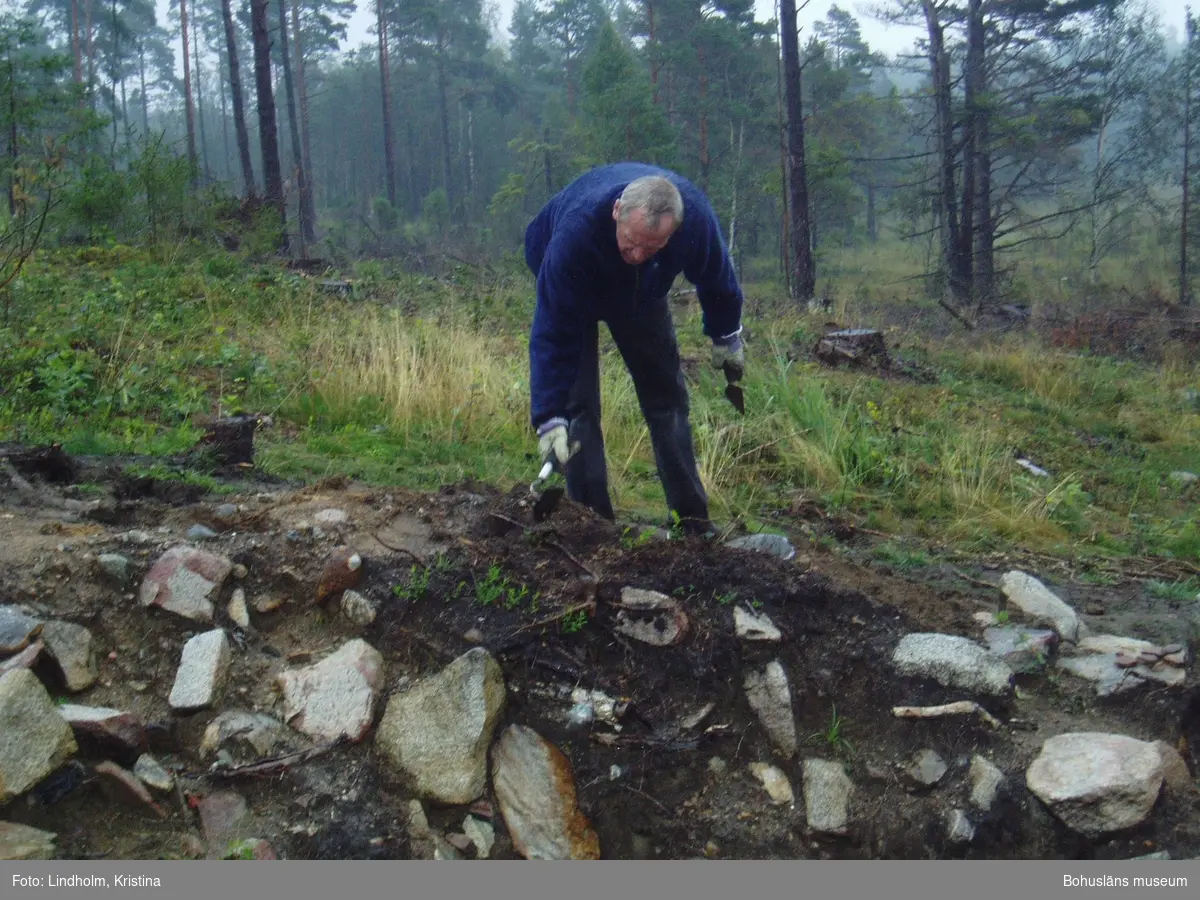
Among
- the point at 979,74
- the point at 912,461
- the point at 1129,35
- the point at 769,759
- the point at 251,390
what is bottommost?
the point at 769,759

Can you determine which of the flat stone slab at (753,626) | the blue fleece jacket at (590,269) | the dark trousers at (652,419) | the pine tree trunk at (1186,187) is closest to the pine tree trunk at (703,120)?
the pine tree trunk at (1186,187)

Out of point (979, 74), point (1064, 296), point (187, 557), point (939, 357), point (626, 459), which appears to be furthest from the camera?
point (1064, 296)

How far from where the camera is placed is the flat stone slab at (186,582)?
318 cm

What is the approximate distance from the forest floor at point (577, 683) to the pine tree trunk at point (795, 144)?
1268cm

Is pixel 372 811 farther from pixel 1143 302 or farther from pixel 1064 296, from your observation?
pixel 1064 296

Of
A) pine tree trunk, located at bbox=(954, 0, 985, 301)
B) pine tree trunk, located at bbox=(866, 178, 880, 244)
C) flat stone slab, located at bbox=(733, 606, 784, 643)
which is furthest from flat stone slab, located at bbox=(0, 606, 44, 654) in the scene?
pine tree trunk, located at bbox=(866, 178, 880, 244)

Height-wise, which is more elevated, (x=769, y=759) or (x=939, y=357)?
(x=939, y=357)

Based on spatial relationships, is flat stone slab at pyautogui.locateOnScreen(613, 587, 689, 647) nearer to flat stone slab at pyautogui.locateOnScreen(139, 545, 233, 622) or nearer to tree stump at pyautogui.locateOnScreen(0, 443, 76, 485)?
flat stone slab at pyautogui.locateOnScreen(139, 545, 233, 622)

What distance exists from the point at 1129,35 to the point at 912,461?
2519cm

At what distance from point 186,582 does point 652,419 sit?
193 cm

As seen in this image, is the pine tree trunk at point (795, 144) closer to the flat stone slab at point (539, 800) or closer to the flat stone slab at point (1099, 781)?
the flat stone slab at point (1099, 781)

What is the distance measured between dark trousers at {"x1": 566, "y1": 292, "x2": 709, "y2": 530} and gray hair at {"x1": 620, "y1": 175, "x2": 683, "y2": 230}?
2.28 ft

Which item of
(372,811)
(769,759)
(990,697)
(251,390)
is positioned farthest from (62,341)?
(990,697)

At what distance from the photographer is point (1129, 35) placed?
2569cm
